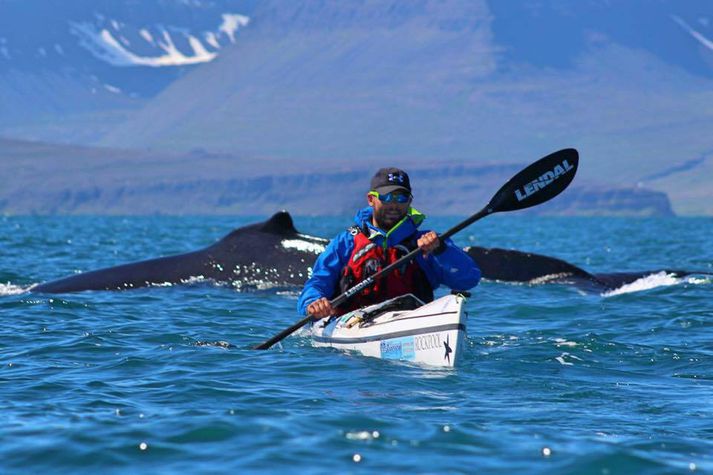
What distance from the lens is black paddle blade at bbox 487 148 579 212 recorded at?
43.3 feet

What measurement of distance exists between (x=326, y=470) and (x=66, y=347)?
5.80 metres

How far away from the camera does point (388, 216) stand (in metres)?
12.0

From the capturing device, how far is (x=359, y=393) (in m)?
9.83

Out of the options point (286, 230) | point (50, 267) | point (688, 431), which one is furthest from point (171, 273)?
point (688, 431)

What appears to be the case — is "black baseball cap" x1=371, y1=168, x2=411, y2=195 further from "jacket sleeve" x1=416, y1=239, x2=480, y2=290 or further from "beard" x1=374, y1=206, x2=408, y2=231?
"jacket sleeve" x1=416, y1=239, x2=480, y2=290

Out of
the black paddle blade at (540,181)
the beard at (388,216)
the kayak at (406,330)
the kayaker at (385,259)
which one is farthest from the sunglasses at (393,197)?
the black paddle blade at (540,181)

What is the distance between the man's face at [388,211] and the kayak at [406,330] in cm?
72

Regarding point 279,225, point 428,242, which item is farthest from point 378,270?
point 279,225

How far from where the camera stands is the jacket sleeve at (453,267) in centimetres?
1182

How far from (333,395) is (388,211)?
105 inches

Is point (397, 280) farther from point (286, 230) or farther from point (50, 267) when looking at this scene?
A: point (50, 267)

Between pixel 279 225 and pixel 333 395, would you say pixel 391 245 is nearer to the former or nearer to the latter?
pixel 333 395

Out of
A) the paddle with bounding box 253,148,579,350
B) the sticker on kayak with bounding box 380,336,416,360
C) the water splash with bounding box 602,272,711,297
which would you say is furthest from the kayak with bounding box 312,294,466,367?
the water splash with bounding box 602,272,711,297

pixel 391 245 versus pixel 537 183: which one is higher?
pixel 537 183
